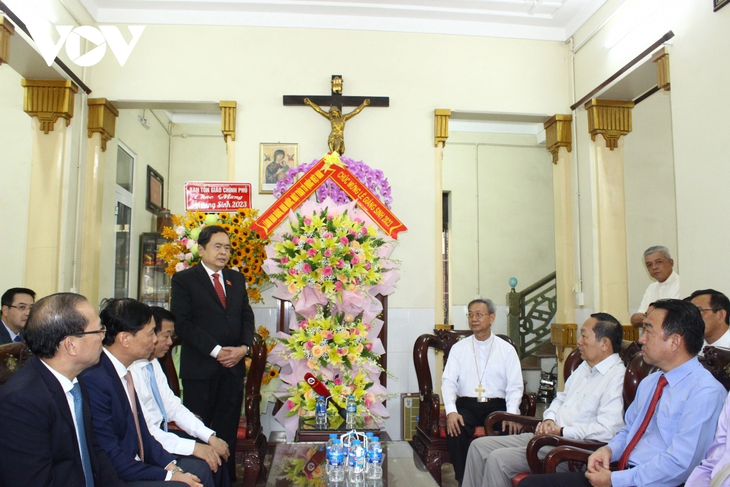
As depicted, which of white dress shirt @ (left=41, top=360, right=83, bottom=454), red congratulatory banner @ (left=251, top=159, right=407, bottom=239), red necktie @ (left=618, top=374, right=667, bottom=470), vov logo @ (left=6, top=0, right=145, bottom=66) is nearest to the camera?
white dress shirt @ (left=41, top=360, right=83, bottom=454)

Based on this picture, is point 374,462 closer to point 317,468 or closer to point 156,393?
point 317,468

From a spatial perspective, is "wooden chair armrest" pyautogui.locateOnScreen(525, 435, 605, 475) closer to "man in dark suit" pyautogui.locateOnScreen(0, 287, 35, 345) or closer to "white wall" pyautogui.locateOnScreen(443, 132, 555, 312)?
"man in dark suit" pyautogui.locateOnScreen(0, 287, 35, 345)

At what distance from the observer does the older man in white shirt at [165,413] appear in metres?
2.74

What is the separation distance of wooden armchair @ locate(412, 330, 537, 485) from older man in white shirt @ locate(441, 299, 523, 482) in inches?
3.3

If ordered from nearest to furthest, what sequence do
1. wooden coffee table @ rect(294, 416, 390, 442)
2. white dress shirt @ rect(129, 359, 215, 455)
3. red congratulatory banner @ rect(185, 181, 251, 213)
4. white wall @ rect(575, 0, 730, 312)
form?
white dress shirt @ rect(129, 359, 215, 455) → wooden coffee table @ rect(294, 416, 390, 442) → white wall @ rect(575, 0, 730, 312) → red congratulatory banner @ rect(185, 181, 251, 213)

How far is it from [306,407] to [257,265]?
1367 mm

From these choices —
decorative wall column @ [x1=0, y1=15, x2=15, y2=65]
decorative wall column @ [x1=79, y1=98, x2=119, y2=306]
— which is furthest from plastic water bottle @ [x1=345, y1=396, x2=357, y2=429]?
decorative wall column @ [x1=0, y1=15, x2=15, y2=65]

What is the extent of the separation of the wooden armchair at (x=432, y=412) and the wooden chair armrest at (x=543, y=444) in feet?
2.46

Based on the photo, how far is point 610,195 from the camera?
533 centimetres

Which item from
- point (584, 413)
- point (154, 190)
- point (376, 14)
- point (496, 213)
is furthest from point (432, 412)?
point (154, 190)

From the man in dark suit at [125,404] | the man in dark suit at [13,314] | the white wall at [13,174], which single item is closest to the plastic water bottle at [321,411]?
the man in dark suit at [125,404]

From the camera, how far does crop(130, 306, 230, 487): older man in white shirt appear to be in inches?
108

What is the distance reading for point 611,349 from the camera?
301cm

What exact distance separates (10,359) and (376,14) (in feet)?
14.5
